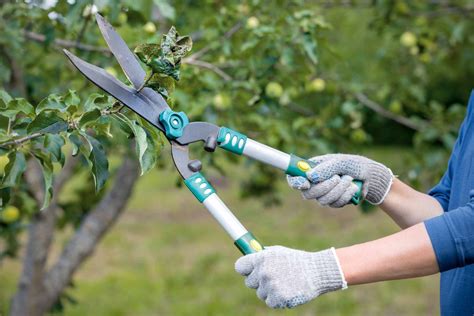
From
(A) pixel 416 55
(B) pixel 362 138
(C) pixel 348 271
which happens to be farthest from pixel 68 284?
(C) pixel 348 271

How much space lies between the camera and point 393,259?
146cm

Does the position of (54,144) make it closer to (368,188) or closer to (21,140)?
(21,140)

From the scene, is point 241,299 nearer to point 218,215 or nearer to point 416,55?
point 416,55

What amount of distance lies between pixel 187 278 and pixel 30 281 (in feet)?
9.22

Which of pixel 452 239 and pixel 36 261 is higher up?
pixel 452 239

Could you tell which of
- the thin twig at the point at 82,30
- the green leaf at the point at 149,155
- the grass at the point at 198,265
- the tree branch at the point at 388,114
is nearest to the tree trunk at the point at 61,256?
the grass at the point at 198,265

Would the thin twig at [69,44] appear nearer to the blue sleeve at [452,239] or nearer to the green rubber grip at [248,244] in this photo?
the green rubber grip at [248,244]

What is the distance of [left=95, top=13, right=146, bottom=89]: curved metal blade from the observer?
1.72m

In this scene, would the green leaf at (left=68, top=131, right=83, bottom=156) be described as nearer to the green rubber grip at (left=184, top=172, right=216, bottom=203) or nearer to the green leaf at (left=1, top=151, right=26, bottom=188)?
the green leaf at (left=1, top=151, right=26, bottom=188)

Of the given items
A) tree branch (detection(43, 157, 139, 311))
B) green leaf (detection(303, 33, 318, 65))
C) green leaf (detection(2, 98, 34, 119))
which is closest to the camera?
green leaf (detection(2, 98, 34, 119))

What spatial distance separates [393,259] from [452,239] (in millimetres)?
123

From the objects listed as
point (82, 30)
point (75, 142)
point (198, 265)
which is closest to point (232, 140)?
point (75, 142)

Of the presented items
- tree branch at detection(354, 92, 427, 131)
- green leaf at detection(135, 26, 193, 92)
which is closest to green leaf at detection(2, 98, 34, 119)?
green leaf at detection(135, 26, 193, 92)

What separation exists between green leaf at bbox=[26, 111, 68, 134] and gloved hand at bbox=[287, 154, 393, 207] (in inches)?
22.4
